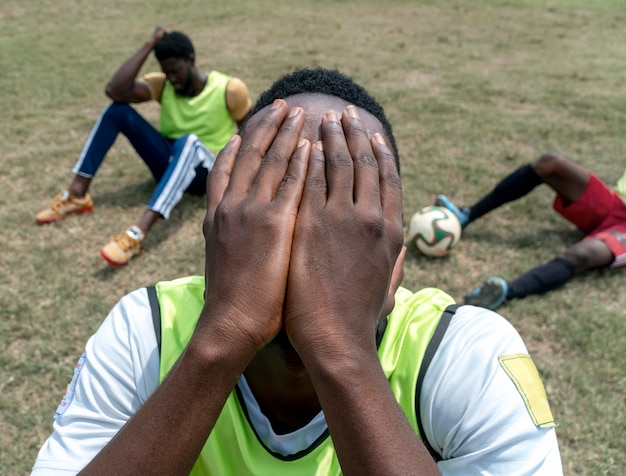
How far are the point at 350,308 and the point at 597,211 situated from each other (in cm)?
351

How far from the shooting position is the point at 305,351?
1.01 m

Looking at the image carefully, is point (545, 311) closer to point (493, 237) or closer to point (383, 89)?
point (493, 237)

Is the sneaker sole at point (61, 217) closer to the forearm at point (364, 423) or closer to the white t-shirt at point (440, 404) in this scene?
the white t-shirt at point (440, 404)

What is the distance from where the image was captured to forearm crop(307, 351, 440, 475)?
96 cm

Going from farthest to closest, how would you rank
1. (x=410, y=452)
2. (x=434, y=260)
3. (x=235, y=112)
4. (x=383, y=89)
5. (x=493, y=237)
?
1. (x=383, y=89)
2. (x=235, y=112)
3. (x=493, y=237)
4. (x=434, y=260)
5. (x=410, y=452)

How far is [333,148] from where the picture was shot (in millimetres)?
1176

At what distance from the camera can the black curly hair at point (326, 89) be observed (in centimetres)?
151

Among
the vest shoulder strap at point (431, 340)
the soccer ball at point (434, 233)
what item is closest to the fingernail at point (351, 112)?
the vest shoulder strap at point (431, 340)

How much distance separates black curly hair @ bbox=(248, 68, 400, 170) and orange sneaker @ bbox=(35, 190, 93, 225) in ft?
10.4

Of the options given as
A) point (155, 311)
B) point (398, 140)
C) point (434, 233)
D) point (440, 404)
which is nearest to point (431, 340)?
point (440, 404)

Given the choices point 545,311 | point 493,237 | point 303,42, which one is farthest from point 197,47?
point 545,311

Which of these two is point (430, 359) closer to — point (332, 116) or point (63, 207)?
point (332, 116)

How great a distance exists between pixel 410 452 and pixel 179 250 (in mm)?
3195

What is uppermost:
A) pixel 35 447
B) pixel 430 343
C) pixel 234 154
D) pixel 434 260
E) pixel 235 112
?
pixel 234 154
